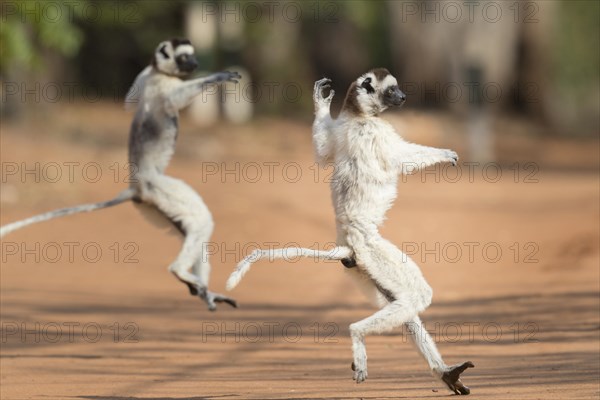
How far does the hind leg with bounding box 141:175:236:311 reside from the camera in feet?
27.7

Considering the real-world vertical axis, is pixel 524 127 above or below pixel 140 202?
below

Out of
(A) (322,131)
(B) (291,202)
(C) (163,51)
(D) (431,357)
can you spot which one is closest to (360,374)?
(D) (431,357)

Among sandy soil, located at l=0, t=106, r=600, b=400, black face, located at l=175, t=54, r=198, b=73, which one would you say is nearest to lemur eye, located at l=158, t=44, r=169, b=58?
black face, located at l=175, t=54, r=198, b=73

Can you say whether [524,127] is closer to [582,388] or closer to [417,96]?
[417,96]

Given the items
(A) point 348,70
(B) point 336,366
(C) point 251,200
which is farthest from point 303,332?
(A) point 348,70

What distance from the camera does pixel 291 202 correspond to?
59.6 feet

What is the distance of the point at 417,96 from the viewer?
1320 inches

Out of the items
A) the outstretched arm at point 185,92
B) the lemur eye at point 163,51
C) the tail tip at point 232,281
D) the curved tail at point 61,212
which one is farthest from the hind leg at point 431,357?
the lemur eye at point 163,51

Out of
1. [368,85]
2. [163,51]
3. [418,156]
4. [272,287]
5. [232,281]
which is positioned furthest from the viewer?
[272,287]

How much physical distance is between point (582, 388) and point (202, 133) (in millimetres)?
20649

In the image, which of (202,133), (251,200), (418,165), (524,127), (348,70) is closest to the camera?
(418,165)

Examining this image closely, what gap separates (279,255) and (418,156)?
966 mm

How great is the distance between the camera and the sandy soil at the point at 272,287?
745cm

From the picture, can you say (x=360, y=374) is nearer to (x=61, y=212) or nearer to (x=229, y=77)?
(x=229, y=77)
